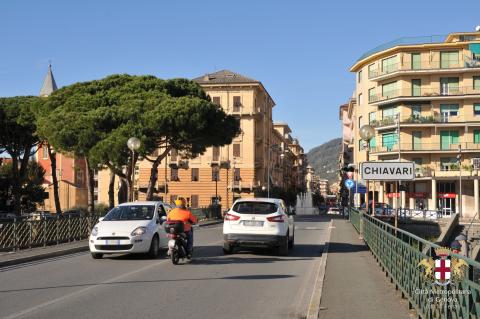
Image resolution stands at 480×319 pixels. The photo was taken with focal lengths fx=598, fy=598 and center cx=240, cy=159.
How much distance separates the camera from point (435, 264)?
6.22m

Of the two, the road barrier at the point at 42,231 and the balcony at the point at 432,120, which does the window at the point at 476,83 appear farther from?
the road barrier at the point at 42,231

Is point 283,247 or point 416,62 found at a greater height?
point 416,62

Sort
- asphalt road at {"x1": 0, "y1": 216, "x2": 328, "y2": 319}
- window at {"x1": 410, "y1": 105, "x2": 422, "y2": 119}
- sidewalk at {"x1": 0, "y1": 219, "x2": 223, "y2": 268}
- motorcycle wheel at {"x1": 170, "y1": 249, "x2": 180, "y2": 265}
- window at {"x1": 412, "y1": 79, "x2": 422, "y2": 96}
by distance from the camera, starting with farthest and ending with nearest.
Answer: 1. window at {"x1": 410, "y1": 105, "x2": 422, "y2": 119}
2. window at {"x1": 412, "y1": 79, "x2": 422, "y2": 96}
3. sidewalk at {"x1": 0, "y1": 219, "x2": 223, "y2": 268}
4. motorcycle wheel at {"x1": 170, "y1": 249, "x2": 180, "y2": 265}
5. asphalt road at {"x1": 0, "y1": 216, "x2": 328, "y2": 319}

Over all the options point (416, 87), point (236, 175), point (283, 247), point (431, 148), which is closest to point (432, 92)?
point (416, 87)

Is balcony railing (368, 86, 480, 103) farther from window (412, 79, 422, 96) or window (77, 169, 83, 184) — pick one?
window (77, 169, 83, 184)

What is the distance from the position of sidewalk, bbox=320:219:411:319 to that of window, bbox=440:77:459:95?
53986 mm

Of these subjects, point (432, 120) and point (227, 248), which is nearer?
point (227, 248)

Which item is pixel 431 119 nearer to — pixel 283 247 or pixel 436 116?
pixel 436 116

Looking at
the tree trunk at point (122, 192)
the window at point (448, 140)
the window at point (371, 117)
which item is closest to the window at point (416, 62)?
the window at point (448, 140)

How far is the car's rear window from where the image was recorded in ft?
54.2

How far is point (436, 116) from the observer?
6531cm

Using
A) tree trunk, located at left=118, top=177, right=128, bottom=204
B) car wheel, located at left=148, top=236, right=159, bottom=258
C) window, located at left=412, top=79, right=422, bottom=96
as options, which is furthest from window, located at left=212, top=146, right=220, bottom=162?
car wheel, located at left=148, top=236, right=159, bottom=258

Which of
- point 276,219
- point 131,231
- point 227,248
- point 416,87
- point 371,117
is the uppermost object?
point 416,87

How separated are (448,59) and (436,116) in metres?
6.39
